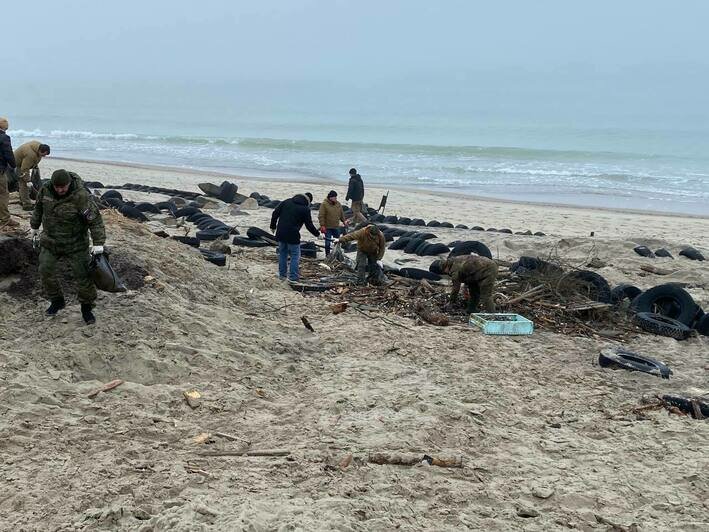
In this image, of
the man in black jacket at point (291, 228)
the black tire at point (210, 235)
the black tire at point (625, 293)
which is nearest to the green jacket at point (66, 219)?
the man in black jacket at point (291, 228)

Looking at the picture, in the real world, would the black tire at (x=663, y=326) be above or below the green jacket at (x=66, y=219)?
below

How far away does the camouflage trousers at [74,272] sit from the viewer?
7.07m

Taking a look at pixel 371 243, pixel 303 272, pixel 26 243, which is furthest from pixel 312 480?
pixel 303 272

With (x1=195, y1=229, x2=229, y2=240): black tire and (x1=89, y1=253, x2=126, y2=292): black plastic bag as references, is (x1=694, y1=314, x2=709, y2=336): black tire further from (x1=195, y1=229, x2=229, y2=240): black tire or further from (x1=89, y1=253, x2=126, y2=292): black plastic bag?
(x1=195, y1=229, x2=229, y2=240): black tire

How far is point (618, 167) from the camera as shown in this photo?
4781 cm

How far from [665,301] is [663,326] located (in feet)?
3.70

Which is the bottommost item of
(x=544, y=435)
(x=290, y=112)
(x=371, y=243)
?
(x=544, y=435)

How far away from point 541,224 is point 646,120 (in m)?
82.3

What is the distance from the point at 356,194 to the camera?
694 inches

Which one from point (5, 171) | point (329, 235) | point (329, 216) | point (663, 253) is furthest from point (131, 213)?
point (663, 253)

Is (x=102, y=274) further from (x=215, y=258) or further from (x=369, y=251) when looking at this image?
(x=369, y=251)

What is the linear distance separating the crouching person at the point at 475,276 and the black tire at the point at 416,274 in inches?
75.8

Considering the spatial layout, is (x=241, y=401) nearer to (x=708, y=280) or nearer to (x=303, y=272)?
(x=303, y=272)

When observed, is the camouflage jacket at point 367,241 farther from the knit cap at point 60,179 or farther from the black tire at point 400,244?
the knit cap at point 60,179
